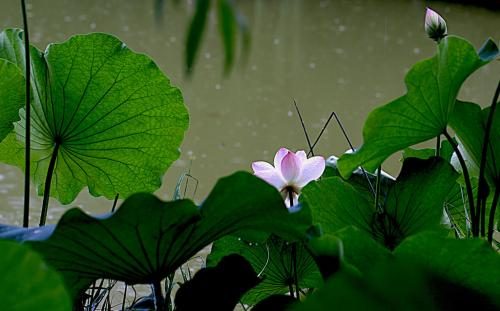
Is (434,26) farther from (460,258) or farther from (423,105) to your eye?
(460,258)

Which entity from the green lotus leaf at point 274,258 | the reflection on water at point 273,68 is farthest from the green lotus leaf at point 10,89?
the reflection on water at point 273,68

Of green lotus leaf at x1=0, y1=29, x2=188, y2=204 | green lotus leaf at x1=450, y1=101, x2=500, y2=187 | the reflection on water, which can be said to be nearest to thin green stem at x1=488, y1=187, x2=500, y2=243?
green lotus leaf at x1=450, y1=101, x2=500, y2=187

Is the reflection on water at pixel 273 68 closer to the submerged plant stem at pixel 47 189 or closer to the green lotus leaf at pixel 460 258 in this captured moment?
the submerged plant stem at pixel 47 189

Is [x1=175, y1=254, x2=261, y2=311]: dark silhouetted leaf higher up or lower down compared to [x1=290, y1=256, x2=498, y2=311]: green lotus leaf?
lower down

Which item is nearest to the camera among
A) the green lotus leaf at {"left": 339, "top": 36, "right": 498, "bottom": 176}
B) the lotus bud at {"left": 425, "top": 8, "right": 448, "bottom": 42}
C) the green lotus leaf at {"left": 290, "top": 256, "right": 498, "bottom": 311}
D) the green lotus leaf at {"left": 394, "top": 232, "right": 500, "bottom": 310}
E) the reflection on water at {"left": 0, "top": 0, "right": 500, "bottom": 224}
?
the green lotus leaf at {"left": 290, "top": 256, "right": 498, "bottom": 311}

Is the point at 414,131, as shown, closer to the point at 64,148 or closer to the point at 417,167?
the point at 417,167

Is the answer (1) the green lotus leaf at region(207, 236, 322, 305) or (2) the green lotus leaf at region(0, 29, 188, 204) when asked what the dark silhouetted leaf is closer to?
(1) the green lotus leaf at region(207, 236, 322, 305)

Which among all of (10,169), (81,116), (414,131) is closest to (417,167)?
(414,131)
